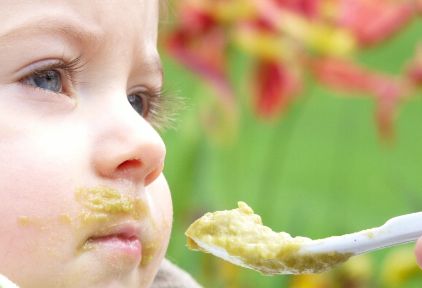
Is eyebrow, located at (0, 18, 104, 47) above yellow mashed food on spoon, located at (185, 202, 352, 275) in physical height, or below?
above

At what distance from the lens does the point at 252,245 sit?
86cm

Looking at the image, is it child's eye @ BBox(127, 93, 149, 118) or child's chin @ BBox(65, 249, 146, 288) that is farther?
child's eye @ BBox(127, 93, 149, 118)

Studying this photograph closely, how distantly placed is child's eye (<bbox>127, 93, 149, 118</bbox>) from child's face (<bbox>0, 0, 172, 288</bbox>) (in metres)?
0.09

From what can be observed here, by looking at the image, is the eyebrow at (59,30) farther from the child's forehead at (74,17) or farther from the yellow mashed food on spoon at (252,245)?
the yellow mashed food on spoon at (252,245)

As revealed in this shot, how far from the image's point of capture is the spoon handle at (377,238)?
0.82 meters

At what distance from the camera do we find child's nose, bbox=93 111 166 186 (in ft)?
2.66

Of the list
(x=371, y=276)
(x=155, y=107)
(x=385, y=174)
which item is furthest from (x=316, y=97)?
(x=155, y=107)

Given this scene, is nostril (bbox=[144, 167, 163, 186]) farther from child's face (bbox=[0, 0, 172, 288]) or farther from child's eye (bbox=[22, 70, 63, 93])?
child's eye (bbox=[22, 70, 63, 93])

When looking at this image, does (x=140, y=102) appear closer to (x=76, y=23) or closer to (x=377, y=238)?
(x=76, y=23)

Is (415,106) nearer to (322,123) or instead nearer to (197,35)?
(322,123)

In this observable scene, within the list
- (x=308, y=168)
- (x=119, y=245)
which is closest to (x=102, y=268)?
(x=119, y=245)

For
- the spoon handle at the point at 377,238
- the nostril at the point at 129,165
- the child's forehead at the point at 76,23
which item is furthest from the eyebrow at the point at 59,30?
the spoon handle at the point at 377,238

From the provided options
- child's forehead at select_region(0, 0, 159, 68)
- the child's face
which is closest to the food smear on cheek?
the child's face

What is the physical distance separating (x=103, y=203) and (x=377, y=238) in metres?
0.23
